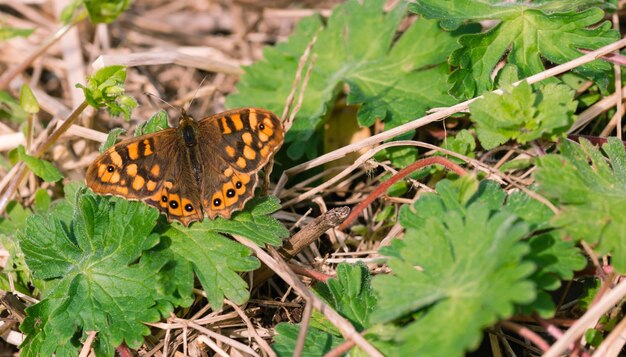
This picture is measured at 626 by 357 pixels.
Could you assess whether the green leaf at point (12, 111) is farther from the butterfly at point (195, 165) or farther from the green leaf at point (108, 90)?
the butterfly at point (195, 165)

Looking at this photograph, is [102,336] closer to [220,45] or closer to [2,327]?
[2,327]

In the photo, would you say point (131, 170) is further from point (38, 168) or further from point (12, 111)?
point (12, 111)

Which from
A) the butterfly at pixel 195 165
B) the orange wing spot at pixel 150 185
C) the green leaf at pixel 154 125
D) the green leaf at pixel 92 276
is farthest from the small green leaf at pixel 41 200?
the orange wing spot at pixel 150 185

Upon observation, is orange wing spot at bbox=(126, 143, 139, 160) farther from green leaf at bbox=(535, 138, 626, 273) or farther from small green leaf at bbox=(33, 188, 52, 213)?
green leaf at bbox=(535, 138, 626, 273)

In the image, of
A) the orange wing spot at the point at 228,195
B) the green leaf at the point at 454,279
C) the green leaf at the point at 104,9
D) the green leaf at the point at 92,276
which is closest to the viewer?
the green leaf at the point at 454,279

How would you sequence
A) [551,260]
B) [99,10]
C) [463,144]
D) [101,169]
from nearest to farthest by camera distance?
→ [551,260] < [101,169] < [463,144] < [99,10]

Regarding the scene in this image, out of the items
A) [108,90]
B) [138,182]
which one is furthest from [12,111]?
[138,182]
